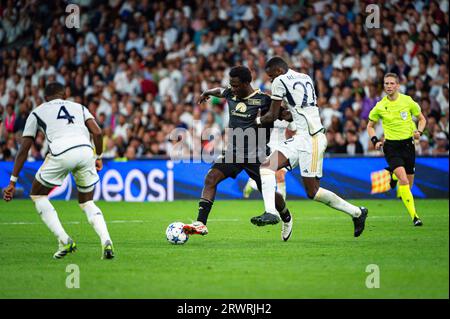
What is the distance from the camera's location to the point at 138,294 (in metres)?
7.79

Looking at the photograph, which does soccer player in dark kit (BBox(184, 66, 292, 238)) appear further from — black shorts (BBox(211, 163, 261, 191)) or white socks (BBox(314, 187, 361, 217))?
white socks (BBox(314, 187, 361, 217))

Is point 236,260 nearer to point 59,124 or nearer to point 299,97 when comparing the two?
point 59,124

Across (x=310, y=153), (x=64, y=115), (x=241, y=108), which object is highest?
(x=241, y=108)

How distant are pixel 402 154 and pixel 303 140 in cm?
314

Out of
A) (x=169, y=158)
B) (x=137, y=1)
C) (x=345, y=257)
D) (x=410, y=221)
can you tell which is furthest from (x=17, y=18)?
(x=345, y=257)

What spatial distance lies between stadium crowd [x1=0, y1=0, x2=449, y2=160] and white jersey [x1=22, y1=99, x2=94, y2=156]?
12228 millimetres

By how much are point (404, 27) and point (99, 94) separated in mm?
9217

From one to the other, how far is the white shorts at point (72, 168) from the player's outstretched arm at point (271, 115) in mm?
2513

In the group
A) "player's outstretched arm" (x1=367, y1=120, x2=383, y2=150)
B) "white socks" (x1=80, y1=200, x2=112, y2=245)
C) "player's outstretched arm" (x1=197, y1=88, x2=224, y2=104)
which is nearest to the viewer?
"white socks" (x1=80, y1=200, x2=112, y2=245)

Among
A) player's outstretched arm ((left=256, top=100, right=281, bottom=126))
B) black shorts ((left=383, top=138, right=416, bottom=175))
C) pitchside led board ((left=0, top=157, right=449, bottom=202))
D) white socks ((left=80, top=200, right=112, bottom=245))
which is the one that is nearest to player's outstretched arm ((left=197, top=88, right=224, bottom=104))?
player's outstretched arm ((left=256, top=100, right=281, bottom=126))

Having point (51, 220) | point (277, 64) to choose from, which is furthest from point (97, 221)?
point (277, 64)

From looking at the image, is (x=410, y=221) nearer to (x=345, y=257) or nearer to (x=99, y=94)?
(x=345, y=257)

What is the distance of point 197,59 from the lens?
25859mm

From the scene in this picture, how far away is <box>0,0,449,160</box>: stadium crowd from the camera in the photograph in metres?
22.8
